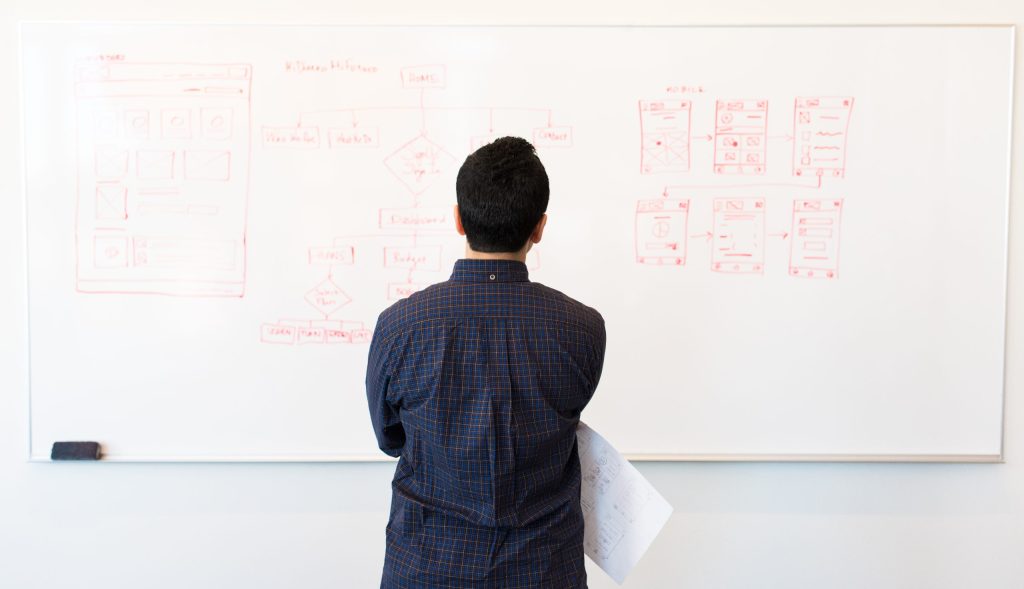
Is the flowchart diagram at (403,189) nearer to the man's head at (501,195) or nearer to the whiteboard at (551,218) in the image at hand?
the whiteboard at (551,218)

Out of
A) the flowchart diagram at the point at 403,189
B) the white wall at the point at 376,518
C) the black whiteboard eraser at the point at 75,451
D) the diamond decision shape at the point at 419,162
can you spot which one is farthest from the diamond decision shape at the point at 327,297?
the black whiteboard eraser at the point at 75,451

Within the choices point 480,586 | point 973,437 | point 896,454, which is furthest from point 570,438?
point 973,437

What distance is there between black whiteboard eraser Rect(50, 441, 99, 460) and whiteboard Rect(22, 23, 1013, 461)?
28mm

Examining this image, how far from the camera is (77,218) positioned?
6.61 ft

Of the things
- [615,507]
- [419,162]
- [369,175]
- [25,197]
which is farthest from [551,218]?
[25,197]

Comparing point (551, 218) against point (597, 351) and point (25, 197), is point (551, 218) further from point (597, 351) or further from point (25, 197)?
point (25, 197)

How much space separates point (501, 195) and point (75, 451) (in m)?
1.61

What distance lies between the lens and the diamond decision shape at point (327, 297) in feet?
6.64

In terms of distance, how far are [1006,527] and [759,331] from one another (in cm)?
95

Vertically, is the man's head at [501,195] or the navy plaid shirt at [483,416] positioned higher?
the man's head at [501,195]

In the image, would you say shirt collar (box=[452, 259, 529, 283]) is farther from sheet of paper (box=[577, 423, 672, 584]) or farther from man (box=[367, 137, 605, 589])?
sheet of paper (box=[577, 423, 672, 584])

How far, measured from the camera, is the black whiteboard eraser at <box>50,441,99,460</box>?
2.02 m

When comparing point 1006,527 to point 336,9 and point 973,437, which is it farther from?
point 336,9

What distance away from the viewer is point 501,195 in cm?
114
